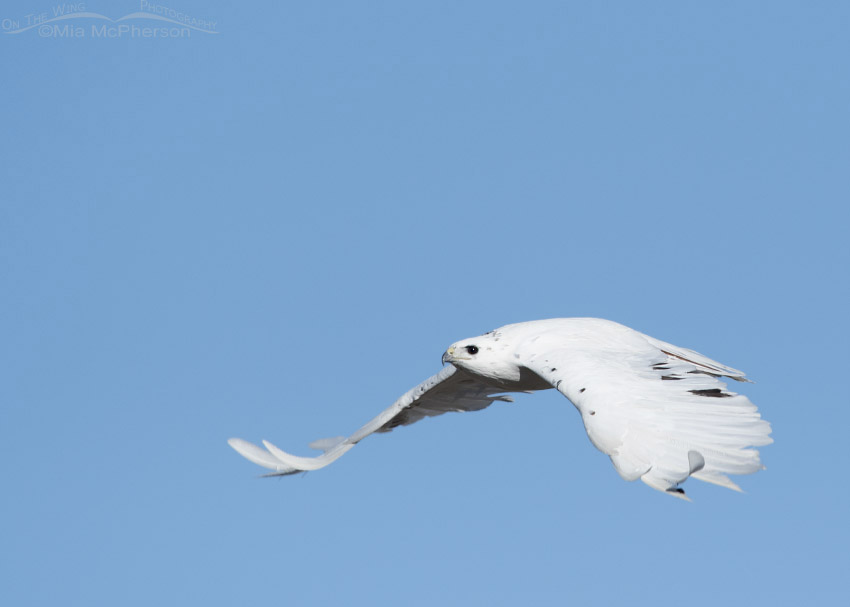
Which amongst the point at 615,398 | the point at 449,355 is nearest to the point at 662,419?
the point at 615,398

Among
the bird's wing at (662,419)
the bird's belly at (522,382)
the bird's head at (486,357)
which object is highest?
the bird's head at (486,357)

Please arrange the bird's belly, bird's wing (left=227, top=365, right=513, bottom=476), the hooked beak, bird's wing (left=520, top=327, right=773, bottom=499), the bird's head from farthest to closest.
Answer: bird's wing (left=227, top=365, right=513, bottom=476) < the hooked beak < the bird's belly < the bird's head < bird's wing (left=520, top=327, right=773, bottom=499)

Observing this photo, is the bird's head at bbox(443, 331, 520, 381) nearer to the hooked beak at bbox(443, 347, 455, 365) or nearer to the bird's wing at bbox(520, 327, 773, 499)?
the hooked beak at bbox(443, 347, 455, 365)

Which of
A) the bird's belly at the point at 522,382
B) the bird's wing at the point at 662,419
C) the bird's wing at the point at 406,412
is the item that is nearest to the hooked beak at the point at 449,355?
the bird's belly at the point at 522,382

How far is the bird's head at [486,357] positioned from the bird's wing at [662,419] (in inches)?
76.9

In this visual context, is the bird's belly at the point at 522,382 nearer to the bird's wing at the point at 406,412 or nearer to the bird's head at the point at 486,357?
the bird's head at the point at 486,357

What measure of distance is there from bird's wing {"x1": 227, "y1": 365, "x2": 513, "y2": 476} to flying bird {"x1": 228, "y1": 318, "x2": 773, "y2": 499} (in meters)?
0.02

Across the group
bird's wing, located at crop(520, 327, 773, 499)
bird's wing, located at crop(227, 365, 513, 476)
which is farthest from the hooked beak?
bird's wing, located at crop(520, 327, 773, 499)

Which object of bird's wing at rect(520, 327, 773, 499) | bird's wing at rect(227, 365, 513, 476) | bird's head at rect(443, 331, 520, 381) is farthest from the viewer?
bird's wing at rect(227, 365, 513, 476)

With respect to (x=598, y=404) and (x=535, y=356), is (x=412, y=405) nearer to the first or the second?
(x=535, y=356)

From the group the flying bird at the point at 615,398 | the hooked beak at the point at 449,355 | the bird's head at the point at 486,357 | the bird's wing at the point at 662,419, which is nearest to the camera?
the bird's wing at the point at 662,419

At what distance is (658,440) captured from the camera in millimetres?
12508

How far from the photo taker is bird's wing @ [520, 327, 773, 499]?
12.1 meters

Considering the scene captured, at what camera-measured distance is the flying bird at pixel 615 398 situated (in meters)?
12.2
